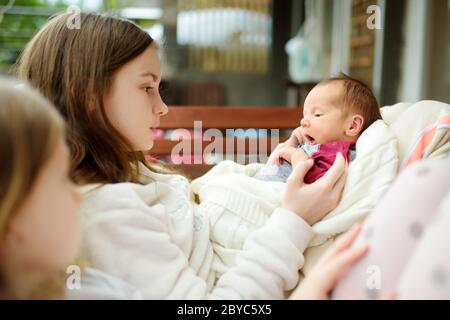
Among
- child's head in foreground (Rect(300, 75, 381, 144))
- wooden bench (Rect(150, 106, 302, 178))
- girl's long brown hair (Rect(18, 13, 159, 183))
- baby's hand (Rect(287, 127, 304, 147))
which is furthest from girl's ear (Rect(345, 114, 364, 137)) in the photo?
wooden bench (Rect(150, 106, 302, 178))

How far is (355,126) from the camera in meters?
1.17

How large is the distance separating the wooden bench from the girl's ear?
2.14 ft

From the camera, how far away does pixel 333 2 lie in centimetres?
533

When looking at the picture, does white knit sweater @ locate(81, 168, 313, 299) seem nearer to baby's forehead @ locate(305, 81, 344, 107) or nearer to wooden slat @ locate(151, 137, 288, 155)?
baby's forehead @ locate(305, 81, 344, 107)

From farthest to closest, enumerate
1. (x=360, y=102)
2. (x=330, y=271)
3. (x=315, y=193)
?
(x=360, y=102)
(x=315, y=193)
(x=330, y=271)

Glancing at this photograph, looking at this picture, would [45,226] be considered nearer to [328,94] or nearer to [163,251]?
[163,251]

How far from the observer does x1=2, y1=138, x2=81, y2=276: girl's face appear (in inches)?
22.5

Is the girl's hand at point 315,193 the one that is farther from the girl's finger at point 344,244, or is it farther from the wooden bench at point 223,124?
the wooden bench at point 223,124

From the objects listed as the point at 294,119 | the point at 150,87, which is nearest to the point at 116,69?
the point at 150,87

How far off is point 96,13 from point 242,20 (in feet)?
19.2

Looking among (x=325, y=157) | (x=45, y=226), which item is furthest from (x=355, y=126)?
(x=45, y=226)

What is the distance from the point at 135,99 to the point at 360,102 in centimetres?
51

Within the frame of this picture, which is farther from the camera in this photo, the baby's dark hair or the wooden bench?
the wooden bench
